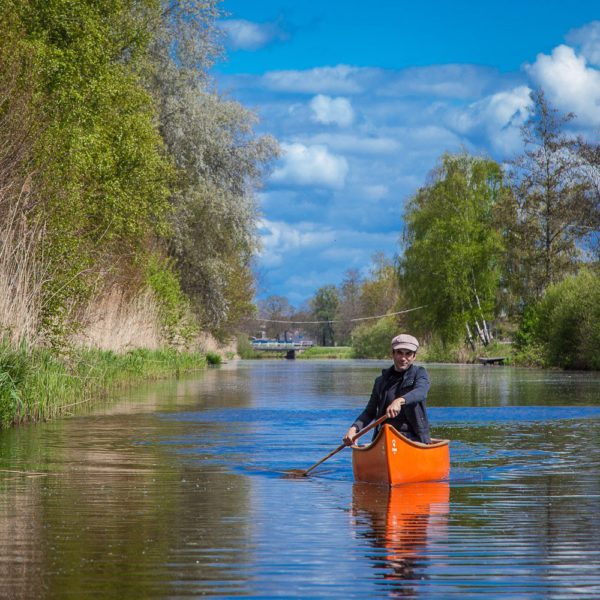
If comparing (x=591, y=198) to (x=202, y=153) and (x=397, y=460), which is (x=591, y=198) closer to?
(x=202, y=153)

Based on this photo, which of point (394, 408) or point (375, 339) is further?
point (375, 339)

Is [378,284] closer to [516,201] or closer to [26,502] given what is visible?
[516,201]

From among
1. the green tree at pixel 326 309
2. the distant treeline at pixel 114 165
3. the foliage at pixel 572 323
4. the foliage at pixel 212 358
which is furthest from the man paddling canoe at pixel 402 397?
the green tree at pixel 326 309

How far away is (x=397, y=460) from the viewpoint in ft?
39.5

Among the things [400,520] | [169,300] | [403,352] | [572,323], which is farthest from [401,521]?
[572,323]

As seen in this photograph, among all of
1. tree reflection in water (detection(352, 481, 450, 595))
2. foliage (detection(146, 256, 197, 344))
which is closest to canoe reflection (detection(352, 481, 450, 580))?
tree reflection in water (detection(352, 481, 450, 595))

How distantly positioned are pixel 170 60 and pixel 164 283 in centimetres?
845

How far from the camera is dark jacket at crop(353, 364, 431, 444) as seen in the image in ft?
40.2

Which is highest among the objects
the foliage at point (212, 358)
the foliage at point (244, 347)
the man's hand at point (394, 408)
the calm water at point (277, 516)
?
the foliage at point (244, 347)

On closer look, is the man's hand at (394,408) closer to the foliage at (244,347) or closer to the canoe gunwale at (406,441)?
the canoe gunwale at (406,441)

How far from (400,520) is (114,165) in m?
21.4

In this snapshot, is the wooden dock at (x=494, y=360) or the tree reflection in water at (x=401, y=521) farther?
the wooden dock at (x=494, y=360)

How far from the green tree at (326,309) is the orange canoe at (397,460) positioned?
164 m

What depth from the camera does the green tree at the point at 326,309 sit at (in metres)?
178
